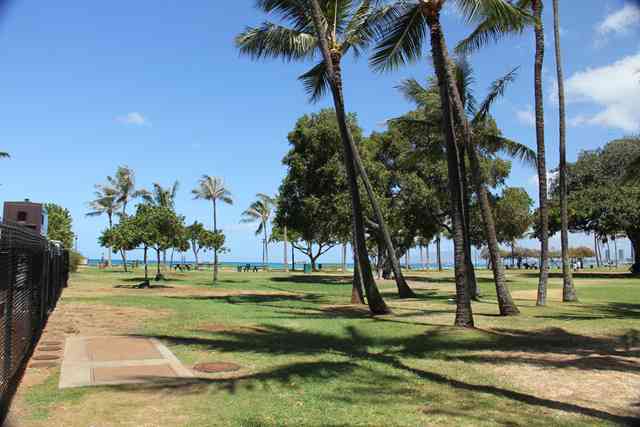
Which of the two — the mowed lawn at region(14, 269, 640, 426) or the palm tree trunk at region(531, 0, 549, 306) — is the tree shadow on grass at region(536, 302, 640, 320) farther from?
the palm tree trunk at region(531, 0, 549, 306)

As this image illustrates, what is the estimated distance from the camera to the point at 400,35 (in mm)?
14242

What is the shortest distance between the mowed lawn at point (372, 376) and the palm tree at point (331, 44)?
256 cm

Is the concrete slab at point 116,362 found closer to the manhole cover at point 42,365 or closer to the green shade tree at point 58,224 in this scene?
the manhole cover at point 42,365

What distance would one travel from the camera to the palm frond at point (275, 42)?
16.8 metres

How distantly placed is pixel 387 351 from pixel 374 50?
8798 mm

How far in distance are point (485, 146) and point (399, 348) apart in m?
13.3

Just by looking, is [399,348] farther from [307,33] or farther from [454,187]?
[307,33]

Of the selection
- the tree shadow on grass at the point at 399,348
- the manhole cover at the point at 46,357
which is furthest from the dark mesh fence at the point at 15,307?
the tree shadow on grass at the point at 399,348

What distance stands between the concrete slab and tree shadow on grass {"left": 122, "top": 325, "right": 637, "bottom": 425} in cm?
52

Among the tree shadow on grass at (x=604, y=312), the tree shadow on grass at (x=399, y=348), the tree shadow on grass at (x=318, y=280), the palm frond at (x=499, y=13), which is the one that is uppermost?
the palm frond at (x=499, y=13)

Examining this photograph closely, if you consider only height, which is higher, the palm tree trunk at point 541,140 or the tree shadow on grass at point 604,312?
the palm tree trunk at point 541,140

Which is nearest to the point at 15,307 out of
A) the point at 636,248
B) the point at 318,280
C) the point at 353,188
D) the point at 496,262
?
the point at 353,188

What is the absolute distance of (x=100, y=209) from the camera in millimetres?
68688

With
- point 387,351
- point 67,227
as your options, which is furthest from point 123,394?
point 67,227
